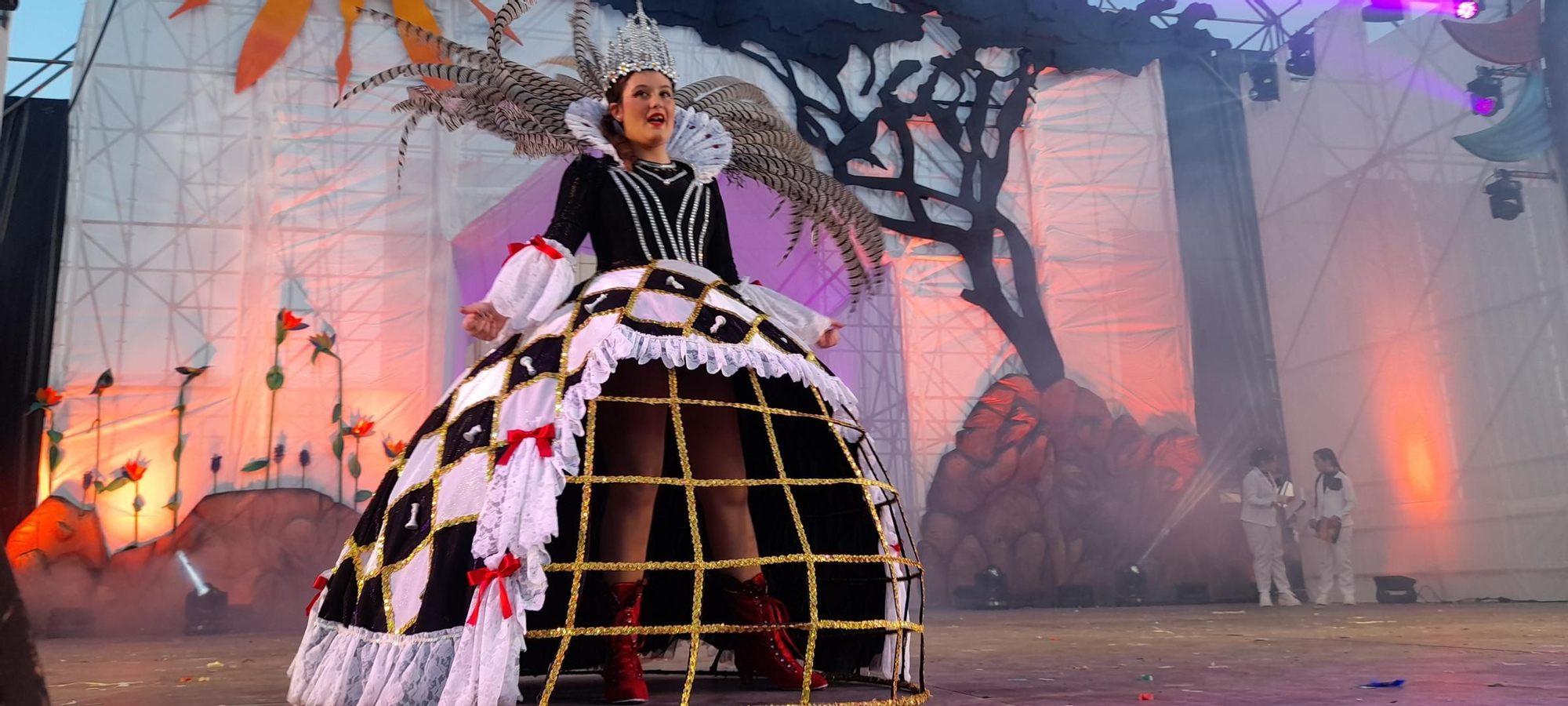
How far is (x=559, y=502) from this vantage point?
234 cm

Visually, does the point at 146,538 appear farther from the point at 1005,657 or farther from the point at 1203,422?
the point at 1203,422

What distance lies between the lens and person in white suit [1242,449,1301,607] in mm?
7148

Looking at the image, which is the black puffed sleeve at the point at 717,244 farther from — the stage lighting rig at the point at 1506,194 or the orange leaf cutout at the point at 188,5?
the stage lighting rig at the point at 1506,194

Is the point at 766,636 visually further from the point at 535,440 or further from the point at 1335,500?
the point at 1335,500

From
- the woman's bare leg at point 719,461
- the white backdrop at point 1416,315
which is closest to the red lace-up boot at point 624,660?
the woman's bare leg at point 719,461

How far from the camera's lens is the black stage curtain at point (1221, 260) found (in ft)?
24.9

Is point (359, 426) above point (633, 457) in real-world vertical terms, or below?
above

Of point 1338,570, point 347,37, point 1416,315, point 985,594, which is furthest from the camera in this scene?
point 1416,315

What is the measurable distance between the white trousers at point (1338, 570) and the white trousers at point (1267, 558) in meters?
0.22

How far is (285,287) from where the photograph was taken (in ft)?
20.3

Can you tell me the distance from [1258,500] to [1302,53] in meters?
3.41

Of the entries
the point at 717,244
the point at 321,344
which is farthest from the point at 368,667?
the point at 321,344

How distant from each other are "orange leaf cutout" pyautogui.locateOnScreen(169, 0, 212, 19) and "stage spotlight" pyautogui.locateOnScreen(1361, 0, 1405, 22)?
26.4 ft

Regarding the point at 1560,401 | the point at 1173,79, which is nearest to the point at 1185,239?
the point at 1173,79
